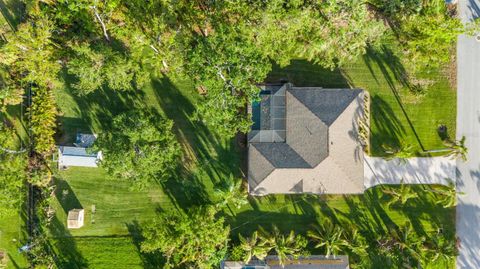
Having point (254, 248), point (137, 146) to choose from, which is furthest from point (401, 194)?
point (137, 146)

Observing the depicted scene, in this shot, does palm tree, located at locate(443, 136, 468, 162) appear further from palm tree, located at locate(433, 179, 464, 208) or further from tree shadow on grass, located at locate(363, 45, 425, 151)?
palm tree, located at locate(433, 179, 464, 208)

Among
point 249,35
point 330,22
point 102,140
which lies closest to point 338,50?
point 330,22

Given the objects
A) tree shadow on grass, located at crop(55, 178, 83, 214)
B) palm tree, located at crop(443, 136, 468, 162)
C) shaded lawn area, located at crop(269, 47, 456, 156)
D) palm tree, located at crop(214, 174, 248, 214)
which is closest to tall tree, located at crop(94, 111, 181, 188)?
palm tree, located at crop(214, 174, 248, 214)

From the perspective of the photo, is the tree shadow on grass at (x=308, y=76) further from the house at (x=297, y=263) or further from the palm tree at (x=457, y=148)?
the house at (x=297, y=263)

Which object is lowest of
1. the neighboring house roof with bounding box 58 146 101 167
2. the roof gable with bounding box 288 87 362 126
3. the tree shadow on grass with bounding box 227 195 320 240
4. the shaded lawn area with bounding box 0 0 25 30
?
the tree shadow on grass with bounding box 227 195 320 240

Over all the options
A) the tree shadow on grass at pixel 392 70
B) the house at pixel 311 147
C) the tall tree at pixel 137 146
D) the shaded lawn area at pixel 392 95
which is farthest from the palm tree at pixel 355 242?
the tall tree at pixel 137 146

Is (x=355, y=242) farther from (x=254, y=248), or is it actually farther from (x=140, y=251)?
(x=140, y=251)

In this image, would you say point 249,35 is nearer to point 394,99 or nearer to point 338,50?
point 338,50
